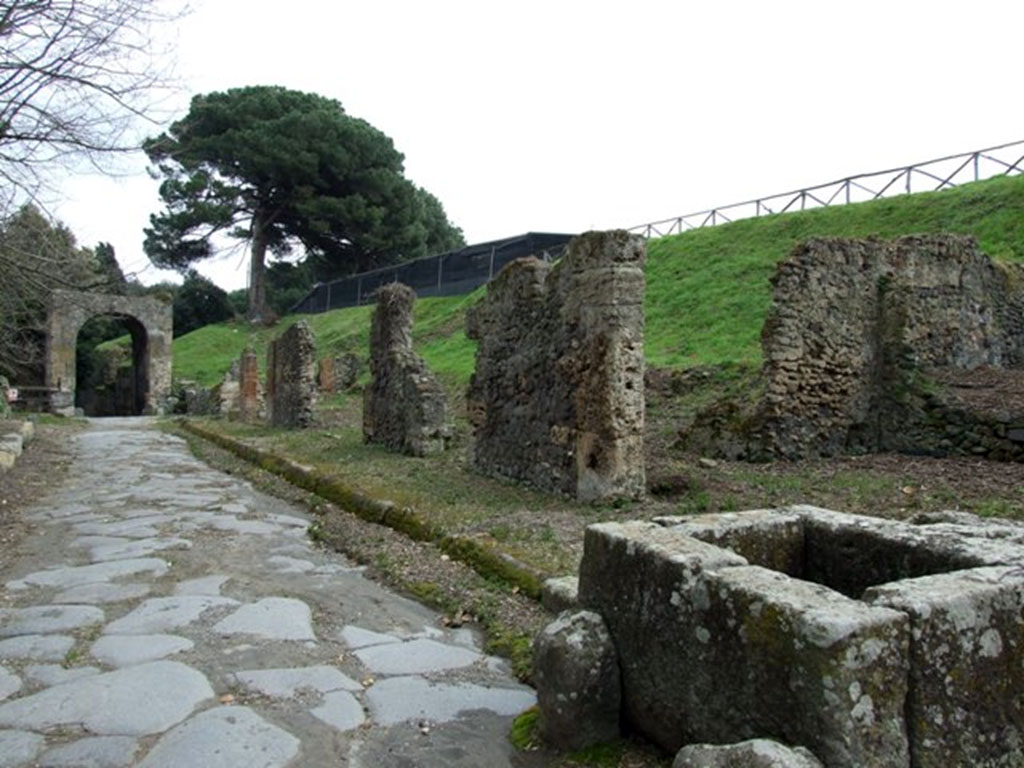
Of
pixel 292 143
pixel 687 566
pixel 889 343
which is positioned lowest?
pixel 687 566

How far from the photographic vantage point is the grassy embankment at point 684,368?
6.34 m

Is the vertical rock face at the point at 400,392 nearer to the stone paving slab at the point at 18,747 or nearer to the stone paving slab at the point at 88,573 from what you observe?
the stone paving slab at the point at 88,573

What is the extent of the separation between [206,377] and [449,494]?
1180 inches

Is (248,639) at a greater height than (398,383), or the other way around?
(398,383)

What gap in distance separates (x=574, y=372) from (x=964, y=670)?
5.03 metres

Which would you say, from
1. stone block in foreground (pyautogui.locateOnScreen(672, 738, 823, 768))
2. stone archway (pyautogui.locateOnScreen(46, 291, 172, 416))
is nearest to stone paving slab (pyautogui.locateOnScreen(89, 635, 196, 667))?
stone block in foreground (pyautogui.locateOnScreen(672, 738, 823, 768))

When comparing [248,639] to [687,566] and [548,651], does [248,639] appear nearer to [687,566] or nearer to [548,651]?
[548,651]

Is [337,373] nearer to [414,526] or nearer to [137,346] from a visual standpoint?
[137,346]

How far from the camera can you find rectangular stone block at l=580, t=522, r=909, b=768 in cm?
196

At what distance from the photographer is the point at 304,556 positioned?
5496 mm

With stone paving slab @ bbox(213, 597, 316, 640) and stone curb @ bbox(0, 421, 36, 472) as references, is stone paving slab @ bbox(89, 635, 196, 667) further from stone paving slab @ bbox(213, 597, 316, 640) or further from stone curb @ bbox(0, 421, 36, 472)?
stone curb @ bbox(0, 421, 36, 472)

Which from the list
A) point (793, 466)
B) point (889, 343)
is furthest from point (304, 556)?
point (889, 343)

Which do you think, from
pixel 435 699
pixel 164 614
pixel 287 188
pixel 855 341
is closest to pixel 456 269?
pixel 287 188

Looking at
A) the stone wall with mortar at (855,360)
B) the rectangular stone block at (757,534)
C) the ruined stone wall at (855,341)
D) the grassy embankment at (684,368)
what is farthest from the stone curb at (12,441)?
the ruined stone wall at (855,341)
